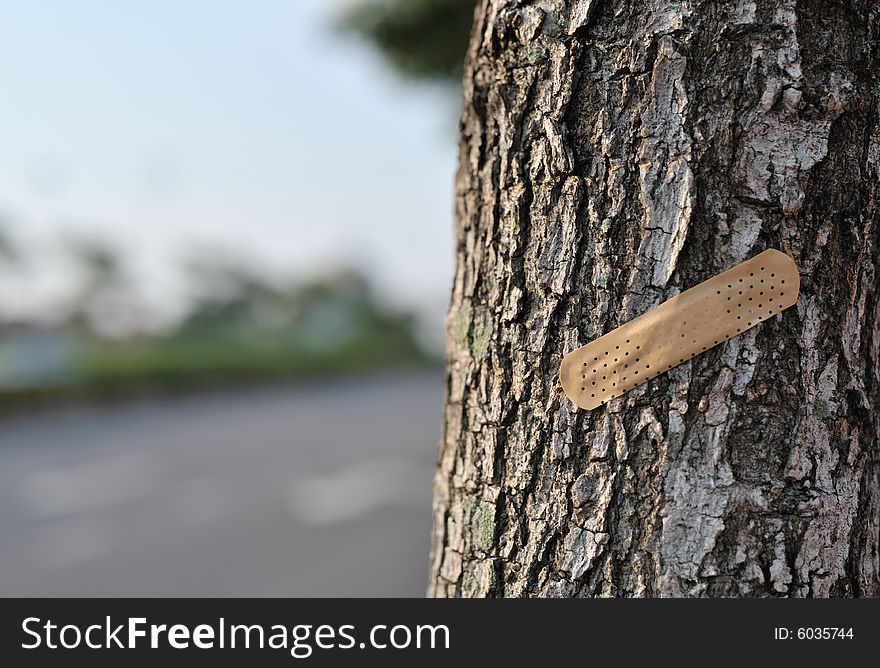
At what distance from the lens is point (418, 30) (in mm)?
6172

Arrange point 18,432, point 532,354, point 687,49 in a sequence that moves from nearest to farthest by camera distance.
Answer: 1. point 687,49
2. point 532,354
3. point 18,432

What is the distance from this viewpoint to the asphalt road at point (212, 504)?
245 inches

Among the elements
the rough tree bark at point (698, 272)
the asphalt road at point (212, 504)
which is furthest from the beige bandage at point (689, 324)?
the asphalt road at point (212, 504)

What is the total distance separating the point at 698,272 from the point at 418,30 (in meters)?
5.32

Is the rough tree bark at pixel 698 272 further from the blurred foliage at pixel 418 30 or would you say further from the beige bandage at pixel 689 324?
the blurred foliage at pixel 418 30

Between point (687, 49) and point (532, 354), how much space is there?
607mm

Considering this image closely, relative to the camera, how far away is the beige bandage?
1.39 metres

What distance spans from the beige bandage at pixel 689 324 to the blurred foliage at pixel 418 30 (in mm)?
4971

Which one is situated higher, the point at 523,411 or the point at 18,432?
the point at 18,432

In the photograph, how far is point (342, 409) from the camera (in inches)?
582
